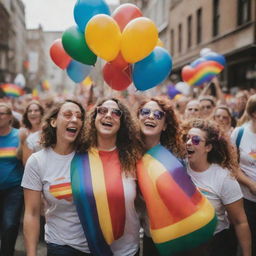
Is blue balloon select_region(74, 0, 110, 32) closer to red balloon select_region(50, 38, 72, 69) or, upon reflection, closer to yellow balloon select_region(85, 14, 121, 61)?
yellow balloon select_region(85, 14, 121, 61)

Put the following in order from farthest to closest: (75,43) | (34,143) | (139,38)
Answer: (34,143), (75,43), (139,38)

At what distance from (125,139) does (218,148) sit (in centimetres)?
78

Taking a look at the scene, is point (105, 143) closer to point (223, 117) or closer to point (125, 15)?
point (125, 15)

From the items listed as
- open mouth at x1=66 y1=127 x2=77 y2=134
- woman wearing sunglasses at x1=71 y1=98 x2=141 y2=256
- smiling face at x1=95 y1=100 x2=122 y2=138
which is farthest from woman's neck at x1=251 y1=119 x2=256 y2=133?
open mouth at x1=66 y1=127 x2=77 y2=134

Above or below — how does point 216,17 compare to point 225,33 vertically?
above

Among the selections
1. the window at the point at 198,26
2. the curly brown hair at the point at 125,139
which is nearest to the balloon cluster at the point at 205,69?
the curly brown hair at the point at 125,139

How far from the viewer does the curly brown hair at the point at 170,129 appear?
10.5 ft

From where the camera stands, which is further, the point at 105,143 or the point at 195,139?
the point at 195,139

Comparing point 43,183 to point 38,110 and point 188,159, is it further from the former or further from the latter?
point 38,110

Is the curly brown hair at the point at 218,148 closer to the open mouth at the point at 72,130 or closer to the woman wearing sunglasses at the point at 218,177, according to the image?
the woman wearing sunglasses at the point at 218,177

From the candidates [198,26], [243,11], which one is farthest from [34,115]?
[198,26]

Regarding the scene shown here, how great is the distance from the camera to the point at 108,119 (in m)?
2.94

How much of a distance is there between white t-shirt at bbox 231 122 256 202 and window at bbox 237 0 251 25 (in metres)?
10.7

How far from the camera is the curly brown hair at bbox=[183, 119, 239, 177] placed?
3.21 metres
